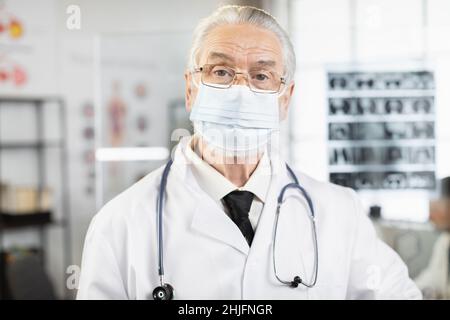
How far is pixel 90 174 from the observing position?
977mm

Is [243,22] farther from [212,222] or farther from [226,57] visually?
[212,222]

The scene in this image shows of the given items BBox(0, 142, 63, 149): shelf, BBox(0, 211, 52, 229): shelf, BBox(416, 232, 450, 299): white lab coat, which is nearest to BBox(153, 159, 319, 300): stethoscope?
BBox(416, 232, 450, 299): white lab coat

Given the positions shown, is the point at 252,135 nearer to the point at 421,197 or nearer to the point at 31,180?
the point at 421,197

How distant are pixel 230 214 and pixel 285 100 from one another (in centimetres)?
21

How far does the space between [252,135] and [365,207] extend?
0.27 metres

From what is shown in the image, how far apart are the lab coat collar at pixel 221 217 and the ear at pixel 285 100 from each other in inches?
2.8

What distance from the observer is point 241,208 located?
0.79 meters

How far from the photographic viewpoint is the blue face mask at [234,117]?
2.46 ft

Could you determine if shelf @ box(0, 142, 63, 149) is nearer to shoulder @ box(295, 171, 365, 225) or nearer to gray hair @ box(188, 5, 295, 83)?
gray hair @ box(188, 5, 295, 83)

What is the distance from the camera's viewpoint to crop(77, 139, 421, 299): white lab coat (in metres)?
0.76

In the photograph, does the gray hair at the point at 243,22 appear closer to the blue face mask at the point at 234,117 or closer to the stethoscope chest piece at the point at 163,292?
the blue face mask at the point at 234,117

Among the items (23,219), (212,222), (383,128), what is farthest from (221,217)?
(23,219)

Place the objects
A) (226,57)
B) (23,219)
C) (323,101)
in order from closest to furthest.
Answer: (226,57) < (323,101) < (23,219)
